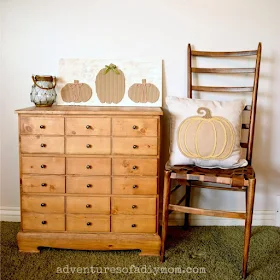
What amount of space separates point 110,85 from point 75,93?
0.79ft

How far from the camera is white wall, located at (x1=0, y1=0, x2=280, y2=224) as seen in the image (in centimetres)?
240

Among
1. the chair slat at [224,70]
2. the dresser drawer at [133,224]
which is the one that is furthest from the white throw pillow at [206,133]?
the dresser drawer at [133,224]

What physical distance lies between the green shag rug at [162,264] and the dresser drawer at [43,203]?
26cm

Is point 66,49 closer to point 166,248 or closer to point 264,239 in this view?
point 166,248

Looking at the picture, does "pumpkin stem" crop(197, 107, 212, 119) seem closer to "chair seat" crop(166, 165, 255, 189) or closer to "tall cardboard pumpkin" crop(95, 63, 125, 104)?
"chair seat" crop(166, 165, 255, 189)

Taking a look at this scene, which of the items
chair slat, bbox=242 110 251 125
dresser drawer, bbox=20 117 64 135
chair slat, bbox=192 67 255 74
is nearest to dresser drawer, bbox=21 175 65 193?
dresser drawer, bbox=20 117 64 135

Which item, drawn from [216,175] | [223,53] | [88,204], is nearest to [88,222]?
[88,204]

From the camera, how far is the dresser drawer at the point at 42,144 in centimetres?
210

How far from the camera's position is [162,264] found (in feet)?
6.79

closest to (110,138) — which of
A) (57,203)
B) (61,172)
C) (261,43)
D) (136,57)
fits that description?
(61,172)

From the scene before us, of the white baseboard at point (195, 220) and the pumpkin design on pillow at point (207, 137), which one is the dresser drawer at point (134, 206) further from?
the white baseboard at point (195, 220)

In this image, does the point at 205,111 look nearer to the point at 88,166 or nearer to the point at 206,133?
the point at 206,133

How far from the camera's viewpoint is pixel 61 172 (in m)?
2.13

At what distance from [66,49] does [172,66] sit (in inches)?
28.7
